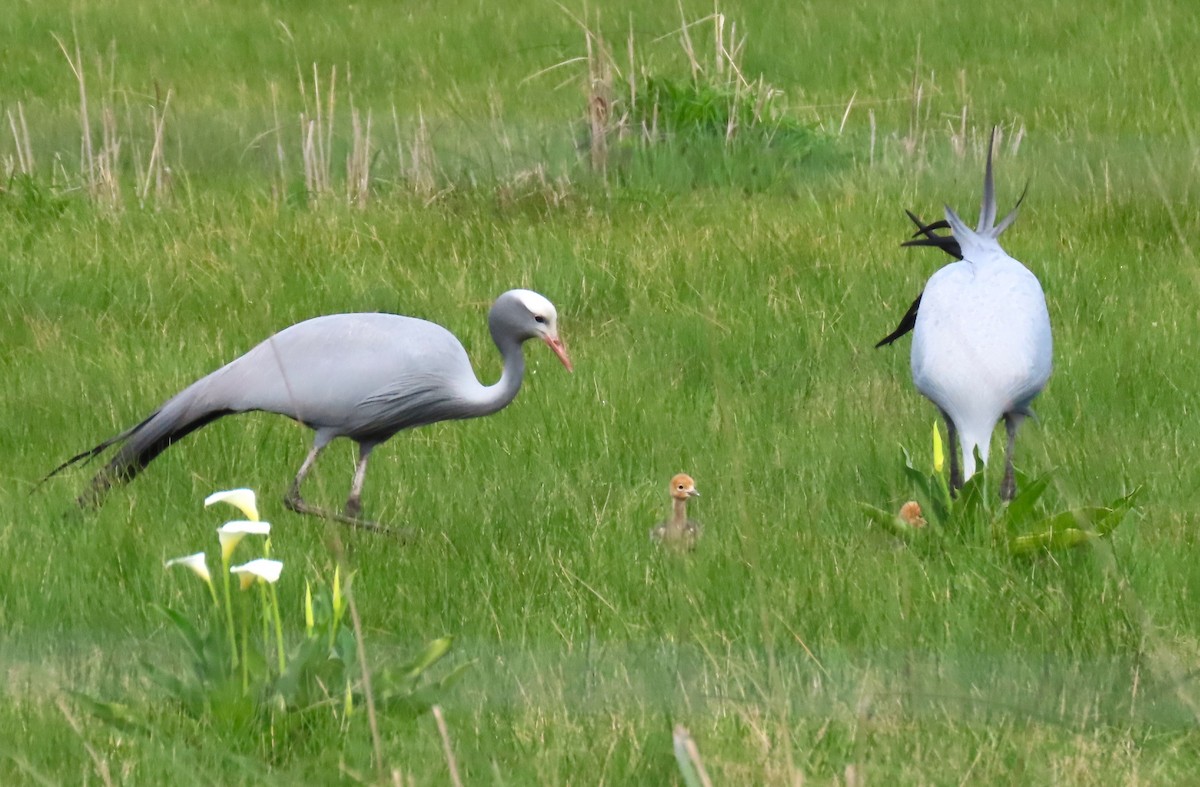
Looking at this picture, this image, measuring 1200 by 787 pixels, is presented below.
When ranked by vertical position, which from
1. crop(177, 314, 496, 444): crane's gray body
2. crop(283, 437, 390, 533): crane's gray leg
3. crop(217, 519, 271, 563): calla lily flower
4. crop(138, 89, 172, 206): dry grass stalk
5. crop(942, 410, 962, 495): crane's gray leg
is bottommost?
crop(942, 410, 962, 495): crane's gray leg

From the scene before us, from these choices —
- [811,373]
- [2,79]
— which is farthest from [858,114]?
[2,79]

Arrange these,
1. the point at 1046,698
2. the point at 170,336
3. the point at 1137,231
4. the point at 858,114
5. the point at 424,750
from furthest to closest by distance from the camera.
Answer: the point at 858,114, the point at 1137,231, the point at 170,336, the point at 1046,698, the point at 424,750

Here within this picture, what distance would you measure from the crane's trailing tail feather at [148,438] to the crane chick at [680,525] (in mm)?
1288

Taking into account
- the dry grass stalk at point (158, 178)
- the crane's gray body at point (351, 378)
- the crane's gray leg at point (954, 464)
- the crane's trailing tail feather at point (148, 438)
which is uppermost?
the dry grass stalk at point (158, 178)

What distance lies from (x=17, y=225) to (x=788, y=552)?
14.9ft

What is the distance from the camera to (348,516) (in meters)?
4.73

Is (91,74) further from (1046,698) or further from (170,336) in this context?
(1046,698)

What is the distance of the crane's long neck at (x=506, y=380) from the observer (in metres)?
4.89

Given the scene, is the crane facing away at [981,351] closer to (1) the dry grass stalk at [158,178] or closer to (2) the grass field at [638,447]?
(2) the grass field at [638,447]

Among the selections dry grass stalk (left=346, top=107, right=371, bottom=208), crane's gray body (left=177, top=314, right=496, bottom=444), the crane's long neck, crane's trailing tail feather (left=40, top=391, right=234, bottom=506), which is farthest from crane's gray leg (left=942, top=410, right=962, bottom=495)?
dry grass stalk (left=346, top=107, right=371, bottom=208)

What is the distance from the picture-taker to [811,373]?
19.4 feet

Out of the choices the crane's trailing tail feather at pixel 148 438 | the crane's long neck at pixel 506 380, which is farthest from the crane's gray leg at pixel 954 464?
the crane's trailing tail feather at pixel 148 438

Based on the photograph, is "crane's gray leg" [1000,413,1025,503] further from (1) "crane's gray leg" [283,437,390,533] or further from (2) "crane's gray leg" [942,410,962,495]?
(1) "crane's gray leg" [283,437,390,533]

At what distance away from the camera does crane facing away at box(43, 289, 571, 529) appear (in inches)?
185
